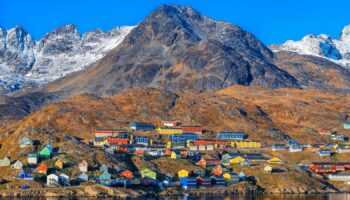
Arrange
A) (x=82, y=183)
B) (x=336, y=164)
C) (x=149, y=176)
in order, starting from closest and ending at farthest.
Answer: (x=82, y=183)
(x=149, y=176)
(x=336, y=164)

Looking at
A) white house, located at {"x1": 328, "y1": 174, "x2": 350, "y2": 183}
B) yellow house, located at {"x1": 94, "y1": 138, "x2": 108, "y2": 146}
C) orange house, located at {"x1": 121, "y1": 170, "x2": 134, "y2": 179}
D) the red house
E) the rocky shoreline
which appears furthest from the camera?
the red house

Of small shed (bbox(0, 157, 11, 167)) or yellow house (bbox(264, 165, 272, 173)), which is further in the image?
yellow house (bbox(264, 165, 272, 173))

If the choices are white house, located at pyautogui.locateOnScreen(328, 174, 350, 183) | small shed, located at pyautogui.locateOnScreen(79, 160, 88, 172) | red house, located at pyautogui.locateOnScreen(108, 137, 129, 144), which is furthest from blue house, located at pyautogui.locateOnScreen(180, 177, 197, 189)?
red house, located at pyautogui.locateOnScreen(108, 137, 129, 144)

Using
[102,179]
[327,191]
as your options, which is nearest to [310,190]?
[327,191]

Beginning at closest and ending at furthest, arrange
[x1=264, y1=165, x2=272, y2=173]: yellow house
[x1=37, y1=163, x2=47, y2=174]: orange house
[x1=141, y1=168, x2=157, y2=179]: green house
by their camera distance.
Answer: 1. [x1=37, y1=163, x2=47, y2=174]: orange house
2. [x1=141, y1=168, x2=157, y2=179]: green house
3. [x1=264, y1=165, x2=272, y2=173]: yellow house

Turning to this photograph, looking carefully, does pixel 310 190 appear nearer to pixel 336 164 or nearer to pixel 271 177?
pixel 271 177

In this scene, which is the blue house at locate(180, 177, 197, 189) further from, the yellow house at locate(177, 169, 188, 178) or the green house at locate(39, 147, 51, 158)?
the green house at locate(39, 147, 51, 158)

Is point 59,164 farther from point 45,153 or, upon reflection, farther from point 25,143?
point 25,143

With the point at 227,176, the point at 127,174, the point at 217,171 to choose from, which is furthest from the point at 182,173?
the point at 127,174

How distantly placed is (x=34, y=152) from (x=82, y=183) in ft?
62.7

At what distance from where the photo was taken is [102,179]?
483 feet

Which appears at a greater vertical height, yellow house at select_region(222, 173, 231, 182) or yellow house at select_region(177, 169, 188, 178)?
yellow house at select_region(177, 169, 188, 178)

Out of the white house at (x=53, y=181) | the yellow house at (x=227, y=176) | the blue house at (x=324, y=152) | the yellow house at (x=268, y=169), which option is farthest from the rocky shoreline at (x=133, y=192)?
the blue house at (x=324, y=152)

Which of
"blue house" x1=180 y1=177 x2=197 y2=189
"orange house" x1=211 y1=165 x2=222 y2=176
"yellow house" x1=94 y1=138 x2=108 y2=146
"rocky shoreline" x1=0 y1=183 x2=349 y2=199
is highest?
"yellow house" x1=94 y1=138 x2=108 y2=146
